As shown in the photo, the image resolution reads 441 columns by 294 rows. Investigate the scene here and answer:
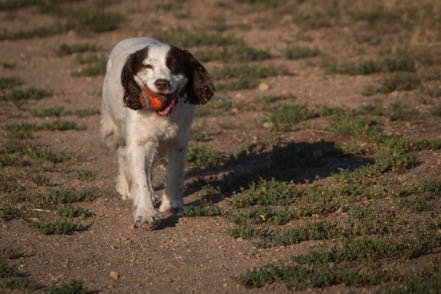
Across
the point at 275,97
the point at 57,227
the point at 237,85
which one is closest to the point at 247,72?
the point at 237,85

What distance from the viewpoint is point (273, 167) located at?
867 cm

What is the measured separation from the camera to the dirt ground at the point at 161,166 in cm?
608

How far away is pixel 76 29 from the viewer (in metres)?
15.9

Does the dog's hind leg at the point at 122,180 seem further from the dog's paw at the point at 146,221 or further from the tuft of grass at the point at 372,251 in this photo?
the tuft of grass at the point at 372,251

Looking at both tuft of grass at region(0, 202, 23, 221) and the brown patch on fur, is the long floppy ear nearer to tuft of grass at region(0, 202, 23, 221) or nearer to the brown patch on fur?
the brown patch on fur

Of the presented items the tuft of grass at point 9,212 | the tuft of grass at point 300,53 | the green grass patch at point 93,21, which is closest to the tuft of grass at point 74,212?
the tuft of grass at point 9,212

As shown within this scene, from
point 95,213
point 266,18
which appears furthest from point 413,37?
point 95,213

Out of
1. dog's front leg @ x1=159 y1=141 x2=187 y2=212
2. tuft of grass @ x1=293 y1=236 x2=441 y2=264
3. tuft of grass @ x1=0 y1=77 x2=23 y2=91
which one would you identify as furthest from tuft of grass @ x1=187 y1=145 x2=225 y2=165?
tuft of grass @ x1=0 y1=77 x2=23 y2=91

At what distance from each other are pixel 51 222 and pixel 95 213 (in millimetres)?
552

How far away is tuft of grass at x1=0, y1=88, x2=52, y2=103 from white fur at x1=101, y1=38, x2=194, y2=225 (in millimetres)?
4039

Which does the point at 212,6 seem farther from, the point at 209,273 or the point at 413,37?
the point at 209,273

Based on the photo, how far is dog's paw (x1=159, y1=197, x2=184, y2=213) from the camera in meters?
7.56

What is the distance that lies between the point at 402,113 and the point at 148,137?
3.82 m

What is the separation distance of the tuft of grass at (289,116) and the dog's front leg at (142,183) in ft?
9.69
